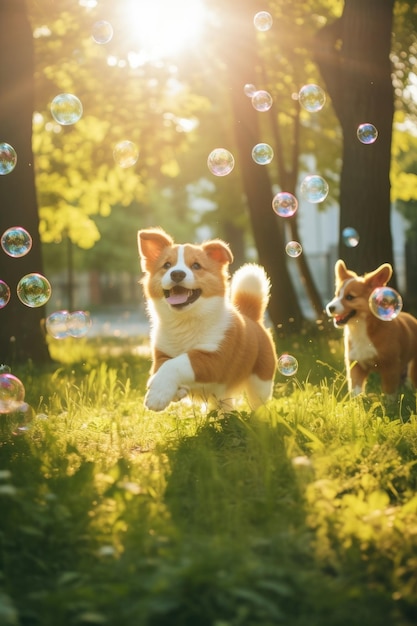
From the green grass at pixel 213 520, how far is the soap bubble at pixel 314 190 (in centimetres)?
274

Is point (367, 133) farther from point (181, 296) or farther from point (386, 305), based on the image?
point (181, 296)

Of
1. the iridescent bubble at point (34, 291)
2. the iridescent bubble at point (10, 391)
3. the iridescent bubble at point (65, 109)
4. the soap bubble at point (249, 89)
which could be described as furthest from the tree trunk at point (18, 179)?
the soap bubble at point (249, 89)

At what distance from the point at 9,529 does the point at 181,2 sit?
9.96m

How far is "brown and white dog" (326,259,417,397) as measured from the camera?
22.0 ft

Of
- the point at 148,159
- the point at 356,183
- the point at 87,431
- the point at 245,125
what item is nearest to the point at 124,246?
the point at 148,159

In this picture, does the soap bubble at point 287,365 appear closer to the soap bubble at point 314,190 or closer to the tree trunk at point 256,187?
the soap bubble at point 314,190

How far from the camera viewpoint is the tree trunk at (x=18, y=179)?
350 inches

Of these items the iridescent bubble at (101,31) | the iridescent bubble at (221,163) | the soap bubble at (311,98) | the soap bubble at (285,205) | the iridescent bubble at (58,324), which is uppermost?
the iridescent bubble at (101,31)

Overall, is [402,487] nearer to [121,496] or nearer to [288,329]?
[121,496]

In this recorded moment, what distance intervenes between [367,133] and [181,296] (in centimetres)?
348

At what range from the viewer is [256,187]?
40.0 ft

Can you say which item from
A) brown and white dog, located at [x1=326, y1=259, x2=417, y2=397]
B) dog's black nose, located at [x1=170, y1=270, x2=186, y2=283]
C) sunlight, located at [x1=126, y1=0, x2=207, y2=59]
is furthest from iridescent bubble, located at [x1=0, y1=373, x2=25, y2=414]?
sunlight, located at [x1=126, y1=0, x2=207, y2=59]

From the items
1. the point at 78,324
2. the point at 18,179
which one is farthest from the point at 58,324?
the point at 18,179

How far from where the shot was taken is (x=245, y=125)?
12.1m
